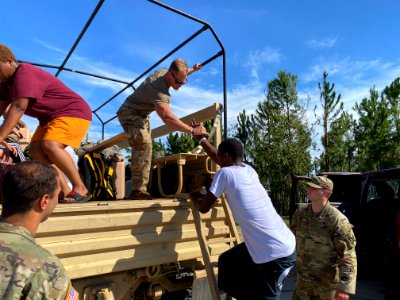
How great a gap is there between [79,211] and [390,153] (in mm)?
22445

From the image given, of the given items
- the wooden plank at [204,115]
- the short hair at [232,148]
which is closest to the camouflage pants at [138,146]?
the wooden plank at [204,115]

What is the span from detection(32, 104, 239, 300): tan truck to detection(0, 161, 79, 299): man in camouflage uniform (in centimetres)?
87

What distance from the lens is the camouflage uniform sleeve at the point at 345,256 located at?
289cm

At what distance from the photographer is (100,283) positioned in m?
2.48

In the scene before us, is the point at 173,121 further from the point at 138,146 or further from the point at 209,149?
the point at 138,146

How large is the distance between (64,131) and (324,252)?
2.20 metres

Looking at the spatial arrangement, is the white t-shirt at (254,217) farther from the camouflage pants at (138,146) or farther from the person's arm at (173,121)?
the camouflage pants at (138,146)

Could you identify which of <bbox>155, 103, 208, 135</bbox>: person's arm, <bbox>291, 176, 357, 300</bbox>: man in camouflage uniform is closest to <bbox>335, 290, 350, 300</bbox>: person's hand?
<bbox>291, 176, 357, 300</bbox>: man in camouflage uniform

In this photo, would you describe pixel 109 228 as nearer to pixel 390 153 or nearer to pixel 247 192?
pixel 247 192

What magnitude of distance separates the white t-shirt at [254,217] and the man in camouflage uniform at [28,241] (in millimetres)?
1458

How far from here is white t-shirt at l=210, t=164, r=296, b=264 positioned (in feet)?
8.58

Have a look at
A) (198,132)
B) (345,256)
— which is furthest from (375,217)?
(198,132)

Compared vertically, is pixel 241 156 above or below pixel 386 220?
above

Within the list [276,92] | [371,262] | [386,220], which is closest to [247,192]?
[386,220]
